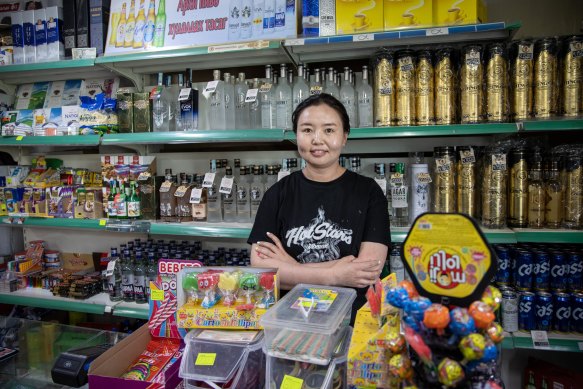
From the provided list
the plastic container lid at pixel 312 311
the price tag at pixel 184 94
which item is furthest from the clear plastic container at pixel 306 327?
the price tag at pixel 184 94

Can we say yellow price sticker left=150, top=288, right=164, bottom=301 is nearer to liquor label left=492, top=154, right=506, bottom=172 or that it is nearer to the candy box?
the candy box

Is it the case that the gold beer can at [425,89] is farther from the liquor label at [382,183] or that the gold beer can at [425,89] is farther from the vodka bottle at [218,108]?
the vodka bottle at [218,108]

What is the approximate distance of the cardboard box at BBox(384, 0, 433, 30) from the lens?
1919mm

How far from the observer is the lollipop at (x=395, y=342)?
0.66 metres

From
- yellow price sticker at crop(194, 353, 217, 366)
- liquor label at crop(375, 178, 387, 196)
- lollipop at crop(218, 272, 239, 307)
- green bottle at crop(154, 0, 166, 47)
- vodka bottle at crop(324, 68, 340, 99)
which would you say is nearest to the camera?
yellow price sticker at crop(194, 353, 217, 366)

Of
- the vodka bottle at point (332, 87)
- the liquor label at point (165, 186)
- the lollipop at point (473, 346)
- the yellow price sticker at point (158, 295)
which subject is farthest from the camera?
the liquor label at point (165, 186)

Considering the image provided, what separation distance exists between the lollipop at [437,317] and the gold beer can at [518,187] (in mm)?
1530

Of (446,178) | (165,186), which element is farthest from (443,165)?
(165,186)

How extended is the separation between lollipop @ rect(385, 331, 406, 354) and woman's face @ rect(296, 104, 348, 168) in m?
0.95

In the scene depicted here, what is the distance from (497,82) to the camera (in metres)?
1.84

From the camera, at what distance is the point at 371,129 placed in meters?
1.92

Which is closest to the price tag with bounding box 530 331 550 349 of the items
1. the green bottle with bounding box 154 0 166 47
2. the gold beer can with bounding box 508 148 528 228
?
the gold beer can with bounding box 508 148 528 228

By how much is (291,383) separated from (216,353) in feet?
0.71

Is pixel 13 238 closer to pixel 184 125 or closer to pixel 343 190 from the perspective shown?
pixel 184 125
